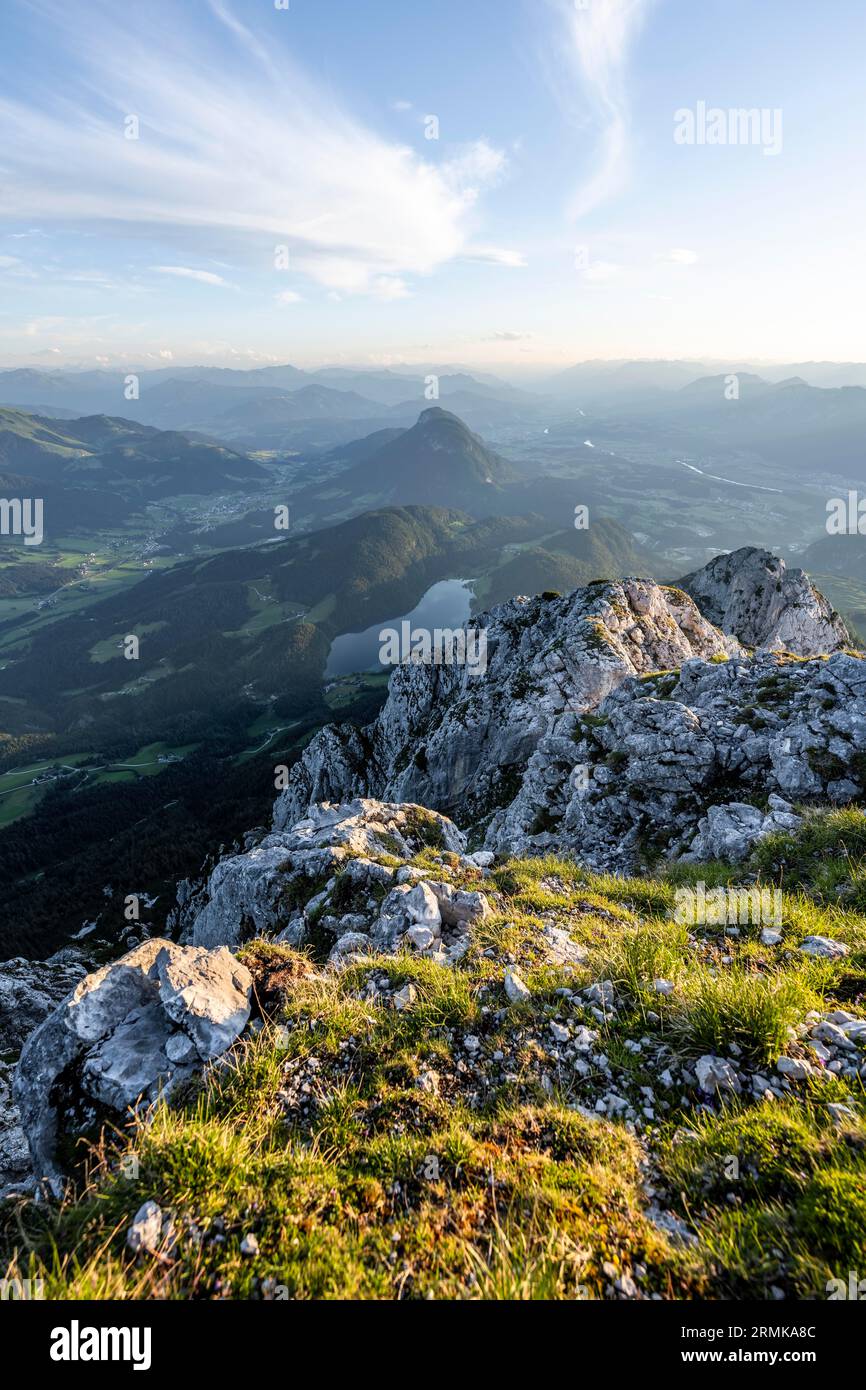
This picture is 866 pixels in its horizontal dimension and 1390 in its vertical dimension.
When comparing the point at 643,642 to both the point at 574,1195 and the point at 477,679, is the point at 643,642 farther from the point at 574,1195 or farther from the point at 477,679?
the point at 574,1195

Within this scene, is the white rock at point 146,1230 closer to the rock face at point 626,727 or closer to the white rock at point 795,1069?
the white rock at point 795,1069

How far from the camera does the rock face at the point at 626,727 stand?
877 inches

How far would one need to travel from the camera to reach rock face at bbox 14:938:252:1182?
7344 mm

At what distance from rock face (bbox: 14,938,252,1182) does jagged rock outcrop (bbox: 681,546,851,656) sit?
78263mm

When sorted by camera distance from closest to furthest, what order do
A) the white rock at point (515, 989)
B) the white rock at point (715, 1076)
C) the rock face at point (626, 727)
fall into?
the white rock at point (715, 1076)
the white rock at point (515, 989)
the rock face at point (626, 727)

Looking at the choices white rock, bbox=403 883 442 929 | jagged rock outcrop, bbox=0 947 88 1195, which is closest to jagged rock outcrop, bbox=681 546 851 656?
white rock, bbox=403 883 442 929

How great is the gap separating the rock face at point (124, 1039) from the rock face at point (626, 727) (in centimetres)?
1537

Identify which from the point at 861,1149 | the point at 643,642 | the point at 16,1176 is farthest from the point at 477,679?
the point at 861,1149

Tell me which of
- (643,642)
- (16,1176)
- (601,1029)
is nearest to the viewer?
(601,1029)

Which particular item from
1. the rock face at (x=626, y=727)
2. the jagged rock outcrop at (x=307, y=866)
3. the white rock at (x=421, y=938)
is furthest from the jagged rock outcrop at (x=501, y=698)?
the white rock at (x=421, y=938)

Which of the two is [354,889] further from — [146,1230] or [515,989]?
[146,1230]

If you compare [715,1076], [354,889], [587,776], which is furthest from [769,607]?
[715,1076]
